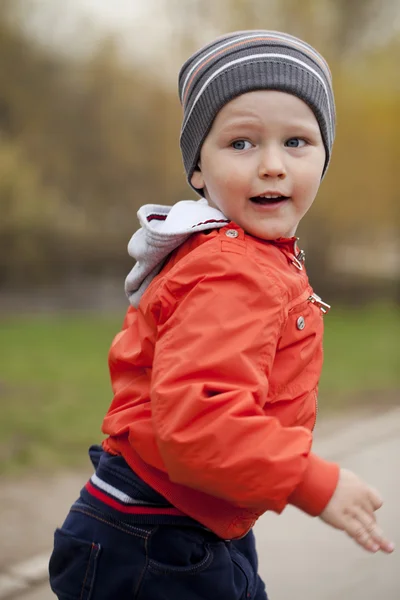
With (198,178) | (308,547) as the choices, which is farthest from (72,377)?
(198,178)

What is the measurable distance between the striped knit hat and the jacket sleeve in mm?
435

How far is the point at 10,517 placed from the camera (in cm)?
352

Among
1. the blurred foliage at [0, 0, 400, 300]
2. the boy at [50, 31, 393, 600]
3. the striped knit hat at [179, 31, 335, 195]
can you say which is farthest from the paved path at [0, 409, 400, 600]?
the blurred foliage at [0, 0, 400, 300]

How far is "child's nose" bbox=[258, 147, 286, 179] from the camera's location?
173 centimetres

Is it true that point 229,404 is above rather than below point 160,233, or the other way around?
below

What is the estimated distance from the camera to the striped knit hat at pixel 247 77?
176 centimetres

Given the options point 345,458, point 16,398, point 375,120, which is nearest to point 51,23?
point 375,120

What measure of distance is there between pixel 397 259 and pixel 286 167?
1214 cm

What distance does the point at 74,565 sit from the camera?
1801 millimetres

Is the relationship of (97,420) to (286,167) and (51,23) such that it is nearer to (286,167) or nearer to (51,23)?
(286,167)

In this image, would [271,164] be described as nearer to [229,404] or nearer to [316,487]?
[229,404]

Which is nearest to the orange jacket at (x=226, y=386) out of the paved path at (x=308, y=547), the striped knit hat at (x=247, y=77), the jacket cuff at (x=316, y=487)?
the jacket cuff at (x=316, y=487)

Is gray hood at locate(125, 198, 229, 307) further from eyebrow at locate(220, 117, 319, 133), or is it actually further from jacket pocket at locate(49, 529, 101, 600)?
jacket pocket at locate(49, 529, 101, 600)

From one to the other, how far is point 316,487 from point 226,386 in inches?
10.5
